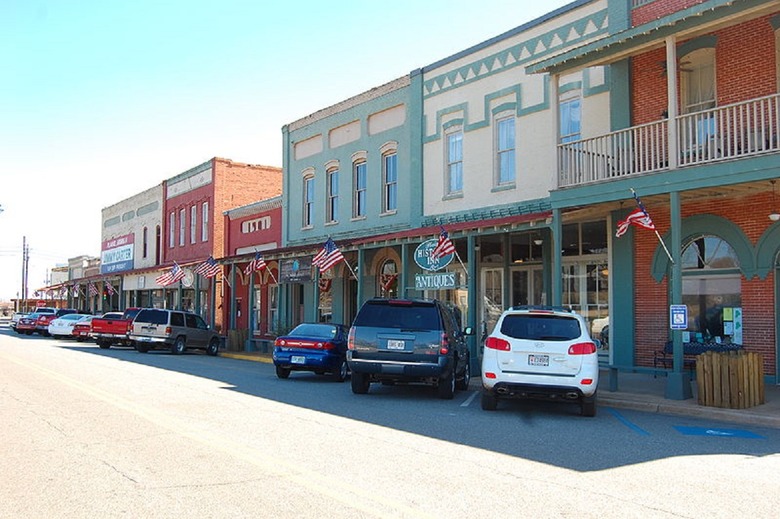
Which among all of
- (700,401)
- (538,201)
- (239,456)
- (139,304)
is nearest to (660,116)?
(538,201)

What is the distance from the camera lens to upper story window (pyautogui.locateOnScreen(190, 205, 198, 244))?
1644 inches

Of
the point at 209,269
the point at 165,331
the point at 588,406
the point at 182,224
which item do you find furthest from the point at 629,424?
the point at 182,224

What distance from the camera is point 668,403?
1272cm

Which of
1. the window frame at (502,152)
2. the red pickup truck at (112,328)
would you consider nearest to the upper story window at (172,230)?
the red pickup truck at (112,328)

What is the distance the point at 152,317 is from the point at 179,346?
1.50 m

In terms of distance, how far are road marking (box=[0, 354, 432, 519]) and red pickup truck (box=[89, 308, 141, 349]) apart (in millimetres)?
19829

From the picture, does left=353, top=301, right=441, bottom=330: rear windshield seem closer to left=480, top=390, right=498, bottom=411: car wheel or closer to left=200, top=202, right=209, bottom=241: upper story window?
left=480, top=390, right=498, bottom=411: car wheel

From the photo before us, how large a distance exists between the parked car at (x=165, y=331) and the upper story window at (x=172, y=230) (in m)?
17.5

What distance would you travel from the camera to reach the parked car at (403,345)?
13.5 metres

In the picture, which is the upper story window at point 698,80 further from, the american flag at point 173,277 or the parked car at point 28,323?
the parked car at point 28,323

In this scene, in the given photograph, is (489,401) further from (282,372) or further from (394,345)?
(282,372)

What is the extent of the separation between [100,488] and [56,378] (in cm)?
1067

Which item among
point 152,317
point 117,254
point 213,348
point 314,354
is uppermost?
point 117,254

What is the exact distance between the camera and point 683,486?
23.2ft
